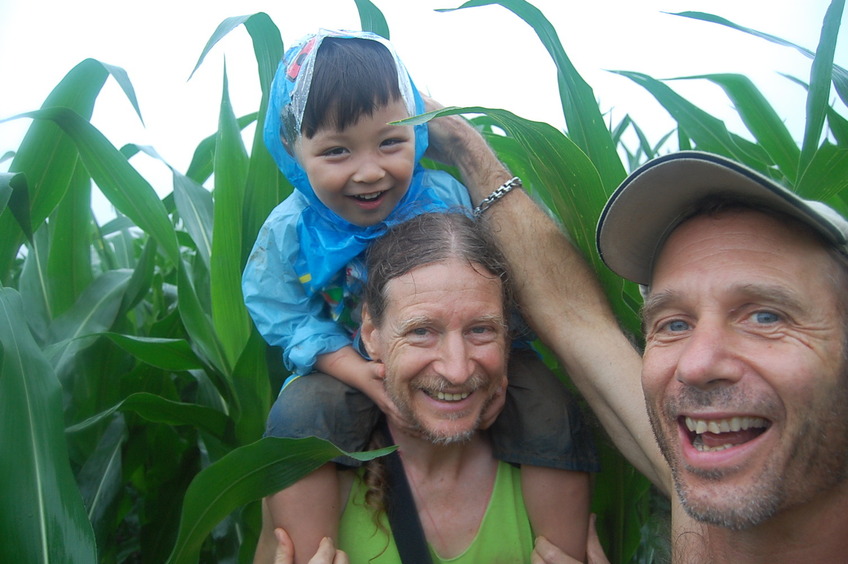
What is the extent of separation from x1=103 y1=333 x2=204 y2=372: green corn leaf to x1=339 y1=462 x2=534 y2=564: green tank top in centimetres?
38

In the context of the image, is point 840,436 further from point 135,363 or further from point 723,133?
point 135,363

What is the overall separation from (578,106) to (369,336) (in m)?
0.51

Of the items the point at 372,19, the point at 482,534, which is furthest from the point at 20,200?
the point at 482,534

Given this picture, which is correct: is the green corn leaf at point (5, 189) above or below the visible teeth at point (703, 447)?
above

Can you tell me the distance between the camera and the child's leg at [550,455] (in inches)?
46.7

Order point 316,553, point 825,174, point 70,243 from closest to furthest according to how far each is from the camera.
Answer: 1. point 825,174
2. point 316,553
3. point 70,243

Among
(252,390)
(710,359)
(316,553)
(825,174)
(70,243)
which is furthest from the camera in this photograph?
(70,243)

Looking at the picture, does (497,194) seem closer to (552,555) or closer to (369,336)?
(369,336)

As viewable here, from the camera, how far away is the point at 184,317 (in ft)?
4.48

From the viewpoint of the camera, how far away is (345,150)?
1252mm

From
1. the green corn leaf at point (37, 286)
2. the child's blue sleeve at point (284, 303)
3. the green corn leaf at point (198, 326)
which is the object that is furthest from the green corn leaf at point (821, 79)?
the green corn leaf at point (37, 286)

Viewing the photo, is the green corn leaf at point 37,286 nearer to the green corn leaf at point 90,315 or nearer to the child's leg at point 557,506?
the green corn leaf at point 90,315

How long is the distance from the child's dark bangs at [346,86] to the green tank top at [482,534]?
1.91 ft

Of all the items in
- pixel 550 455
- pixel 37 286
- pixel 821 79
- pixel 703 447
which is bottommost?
pixel 550 455
